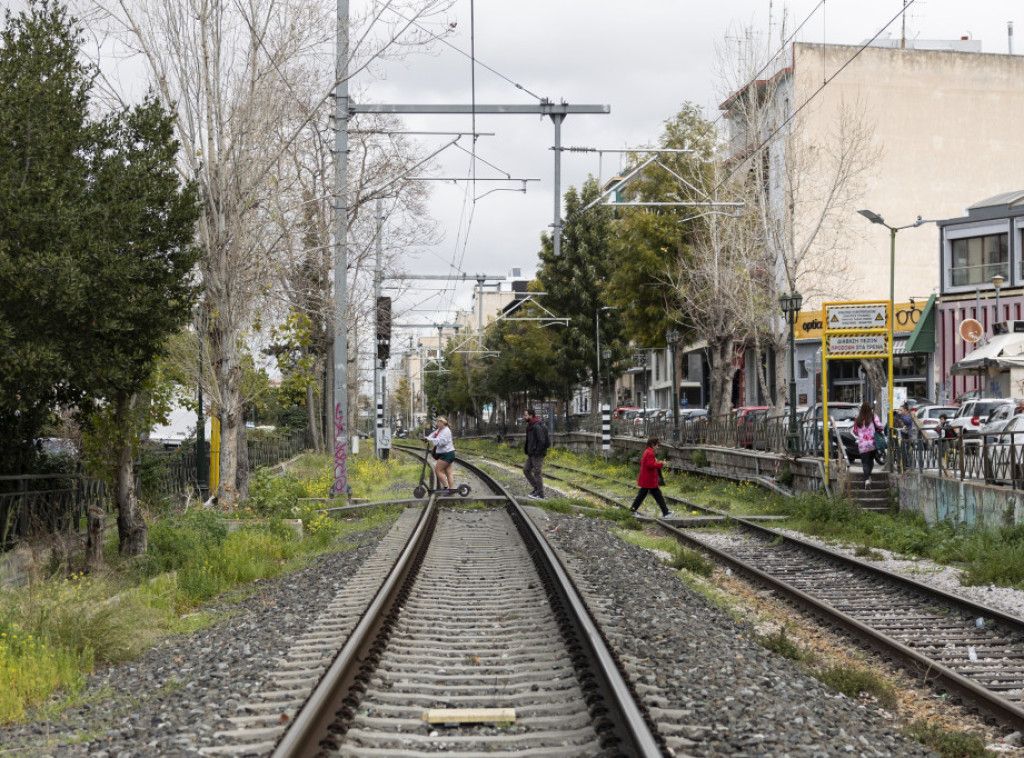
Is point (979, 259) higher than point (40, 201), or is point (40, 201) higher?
point (979, 259)

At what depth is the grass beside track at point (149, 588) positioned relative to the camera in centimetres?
812

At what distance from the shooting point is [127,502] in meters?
14.6

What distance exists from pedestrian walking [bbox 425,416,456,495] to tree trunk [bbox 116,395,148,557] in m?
8.49

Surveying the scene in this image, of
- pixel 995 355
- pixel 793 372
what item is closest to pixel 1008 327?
pixel 995 355

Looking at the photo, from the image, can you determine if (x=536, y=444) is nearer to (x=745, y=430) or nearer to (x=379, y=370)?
(x=745, y=430)

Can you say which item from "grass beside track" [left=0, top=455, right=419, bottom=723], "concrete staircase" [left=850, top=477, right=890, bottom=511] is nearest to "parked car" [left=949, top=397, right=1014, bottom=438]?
"concrete staircase" [left=850, top=477, right=890, bottom=511]

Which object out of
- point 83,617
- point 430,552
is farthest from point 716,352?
point 83,617

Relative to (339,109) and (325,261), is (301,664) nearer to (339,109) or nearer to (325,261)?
(339,109)

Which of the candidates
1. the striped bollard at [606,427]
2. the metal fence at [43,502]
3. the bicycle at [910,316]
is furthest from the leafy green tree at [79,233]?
the bicycle at [910,316]

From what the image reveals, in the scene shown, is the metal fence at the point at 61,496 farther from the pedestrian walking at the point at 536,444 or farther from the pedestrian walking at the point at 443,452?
the pedestrian walking at the point at 536,444


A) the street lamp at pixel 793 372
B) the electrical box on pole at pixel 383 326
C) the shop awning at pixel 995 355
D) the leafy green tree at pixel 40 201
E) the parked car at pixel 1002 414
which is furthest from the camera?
the electrical box on pole at pixel 383 326

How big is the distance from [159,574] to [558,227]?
1038 cm

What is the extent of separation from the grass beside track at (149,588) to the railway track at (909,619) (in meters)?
6.00

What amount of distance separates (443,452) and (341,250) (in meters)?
4.69
